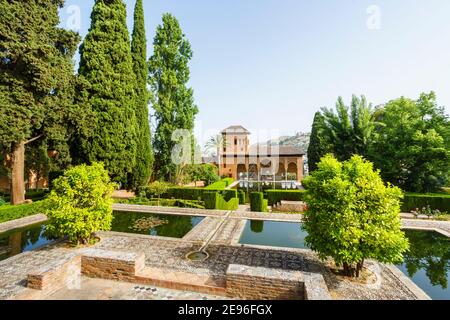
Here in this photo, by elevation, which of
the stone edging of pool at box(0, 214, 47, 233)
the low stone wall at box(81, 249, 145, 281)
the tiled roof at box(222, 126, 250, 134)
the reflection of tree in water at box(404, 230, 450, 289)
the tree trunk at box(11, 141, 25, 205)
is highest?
the tiled roof at box(222, 126, 250, 134)

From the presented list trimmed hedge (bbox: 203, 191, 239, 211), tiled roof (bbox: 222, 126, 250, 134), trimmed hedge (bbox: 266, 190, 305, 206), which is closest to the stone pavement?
trimmed hedge (bbox: 203, 191, 239, 211)

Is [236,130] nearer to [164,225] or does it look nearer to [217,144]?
[217,144]

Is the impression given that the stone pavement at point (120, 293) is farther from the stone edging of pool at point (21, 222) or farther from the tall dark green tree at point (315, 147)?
the tall dark green tree at point (315, 147)

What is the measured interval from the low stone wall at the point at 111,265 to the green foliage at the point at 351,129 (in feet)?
69.2

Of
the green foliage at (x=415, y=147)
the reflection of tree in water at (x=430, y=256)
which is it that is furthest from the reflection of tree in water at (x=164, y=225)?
the green foliage at (x=415, y=147)

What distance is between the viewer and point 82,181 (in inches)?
340

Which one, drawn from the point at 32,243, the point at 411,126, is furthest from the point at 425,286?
the point at 411,126

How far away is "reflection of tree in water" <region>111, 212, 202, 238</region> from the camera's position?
36.4 feet

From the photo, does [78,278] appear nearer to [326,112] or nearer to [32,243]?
[32,243]

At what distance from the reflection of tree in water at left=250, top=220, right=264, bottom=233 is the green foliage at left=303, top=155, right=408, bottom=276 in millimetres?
5130

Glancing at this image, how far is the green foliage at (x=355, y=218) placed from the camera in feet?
19.5

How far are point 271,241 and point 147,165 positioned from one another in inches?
589

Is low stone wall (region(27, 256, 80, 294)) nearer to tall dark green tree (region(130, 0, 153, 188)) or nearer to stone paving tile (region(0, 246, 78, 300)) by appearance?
stone paving tile (region(0, 246, 78, 300))

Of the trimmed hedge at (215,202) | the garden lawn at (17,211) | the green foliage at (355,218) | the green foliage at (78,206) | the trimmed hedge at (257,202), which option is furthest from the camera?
the trimmed hedge at (215,202)
